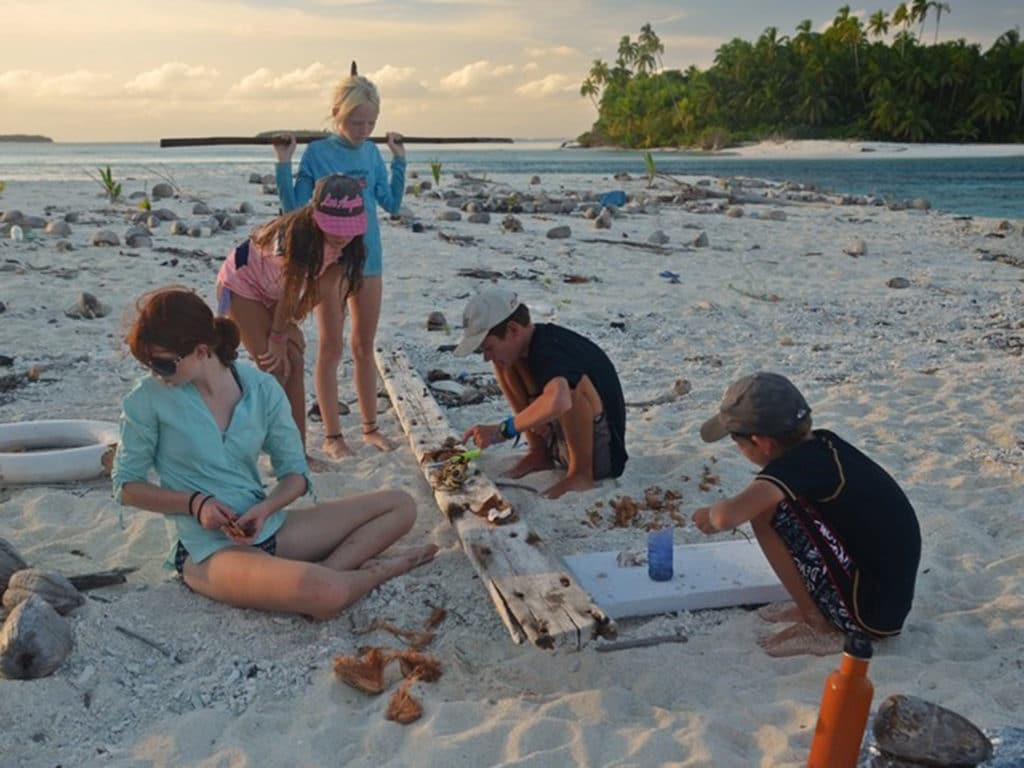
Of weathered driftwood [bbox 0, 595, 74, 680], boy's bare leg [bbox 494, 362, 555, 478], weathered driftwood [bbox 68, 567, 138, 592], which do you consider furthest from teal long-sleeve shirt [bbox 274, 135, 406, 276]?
weathered driftwood [bbox 0, 595, 74, 680]

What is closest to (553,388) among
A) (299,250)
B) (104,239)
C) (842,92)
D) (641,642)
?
(641,642)

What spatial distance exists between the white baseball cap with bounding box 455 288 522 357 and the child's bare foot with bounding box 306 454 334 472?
1114 millimetres

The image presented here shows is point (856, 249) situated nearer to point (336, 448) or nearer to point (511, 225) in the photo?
point (511, 225)

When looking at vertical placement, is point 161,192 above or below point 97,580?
above

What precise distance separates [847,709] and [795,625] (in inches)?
38.6

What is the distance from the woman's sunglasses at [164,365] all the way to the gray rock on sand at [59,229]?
8954mm

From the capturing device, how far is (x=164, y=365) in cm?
306

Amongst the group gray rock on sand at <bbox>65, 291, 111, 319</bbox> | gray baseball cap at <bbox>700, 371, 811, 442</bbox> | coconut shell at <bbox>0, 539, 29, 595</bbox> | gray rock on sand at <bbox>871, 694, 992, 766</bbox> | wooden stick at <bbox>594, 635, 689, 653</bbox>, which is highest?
gray baseball cap at <bbox>700, 371, 811, 442</bbox>

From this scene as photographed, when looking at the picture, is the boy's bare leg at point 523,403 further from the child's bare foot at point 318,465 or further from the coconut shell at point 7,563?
the coconut shell at point 7,563

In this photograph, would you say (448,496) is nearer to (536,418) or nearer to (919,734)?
(536,418)

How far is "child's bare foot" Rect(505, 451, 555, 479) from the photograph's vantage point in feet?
15.5

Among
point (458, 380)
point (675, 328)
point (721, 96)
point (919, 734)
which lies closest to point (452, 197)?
point (675, 328)

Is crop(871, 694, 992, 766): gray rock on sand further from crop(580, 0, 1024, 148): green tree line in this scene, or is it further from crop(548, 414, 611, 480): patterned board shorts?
crop(580, 0, 1024, 148): green tree line

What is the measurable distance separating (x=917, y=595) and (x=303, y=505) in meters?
2.64
